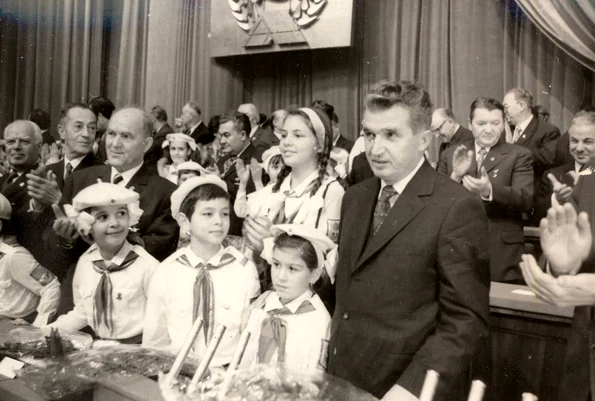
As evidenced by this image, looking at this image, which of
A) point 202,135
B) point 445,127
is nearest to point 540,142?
point 445,127

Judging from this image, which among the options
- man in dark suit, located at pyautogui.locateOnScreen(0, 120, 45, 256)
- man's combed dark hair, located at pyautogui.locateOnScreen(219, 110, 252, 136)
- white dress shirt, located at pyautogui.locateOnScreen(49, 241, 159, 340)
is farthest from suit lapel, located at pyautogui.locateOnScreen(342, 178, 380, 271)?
man's combed dark hair, located at pyautogui.locateOnScreen(219, 110, 252, 136)

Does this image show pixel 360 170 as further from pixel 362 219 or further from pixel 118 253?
pixel 362 219

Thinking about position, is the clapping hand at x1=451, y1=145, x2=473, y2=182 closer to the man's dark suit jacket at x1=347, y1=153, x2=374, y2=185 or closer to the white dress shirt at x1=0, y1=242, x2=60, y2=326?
the man's dark suit jacket at x1=347, y1=153, x2=374, y2=185

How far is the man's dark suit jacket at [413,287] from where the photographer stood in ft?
5.06

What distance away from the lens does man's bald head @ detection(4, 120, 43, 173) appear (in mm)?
3188

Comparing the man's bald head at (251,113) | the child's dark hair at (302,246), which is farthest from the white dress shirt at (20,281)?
the man's bald head at (251,113)

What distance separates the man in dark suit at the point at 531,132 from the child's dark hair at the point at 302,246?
90.3 inches

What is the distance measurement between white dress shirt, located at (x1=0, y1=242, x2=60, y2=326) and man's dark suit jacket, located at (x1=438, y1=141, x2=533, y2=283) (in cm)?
206

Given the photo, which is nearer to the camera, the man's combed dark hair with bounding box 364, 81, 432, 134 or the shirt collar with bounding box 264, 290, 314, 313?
the man's combed dark hair with bounding box 364, 81, 432, 134

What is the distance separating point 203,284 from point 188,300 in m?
0.08

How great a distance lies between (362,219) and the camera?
5.72 ft

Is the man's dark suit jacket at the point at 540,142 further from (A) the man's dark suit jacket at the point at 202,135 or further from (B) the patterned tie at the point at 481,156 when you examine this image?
(A) the man's dark suit jacket at the point at 202,135

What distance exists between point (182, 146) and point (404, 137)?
323 centimetres

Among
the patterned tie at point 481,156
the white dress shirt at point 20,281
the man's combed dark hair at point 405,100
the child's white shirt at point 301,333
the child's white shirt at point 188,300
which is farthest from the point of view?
the patterned tie at point 481,156
